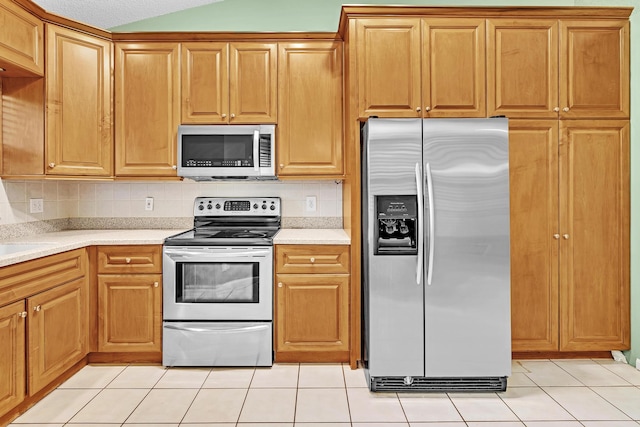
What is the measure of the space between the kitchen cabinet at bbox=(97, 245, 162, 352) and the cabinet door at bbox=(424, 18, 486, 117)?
1949mm

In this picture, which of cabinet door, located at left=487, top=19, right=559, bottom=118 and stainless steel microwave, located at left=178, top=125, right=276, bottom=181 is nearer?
cabinet door, located at left=487, top=19, right=559, bottom=118

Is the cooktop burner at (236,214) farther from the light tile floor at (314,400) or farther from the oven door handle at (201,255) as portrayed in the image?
the light tile floor at (314,400)

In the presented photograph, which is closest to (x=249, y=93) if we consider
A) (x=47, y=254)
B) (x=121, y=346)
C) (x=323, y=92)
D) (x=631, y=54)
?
(x=323, y=92)

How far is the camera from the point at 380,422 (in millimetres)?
2184

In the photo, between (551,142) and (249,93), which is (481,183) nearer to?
(551,142)

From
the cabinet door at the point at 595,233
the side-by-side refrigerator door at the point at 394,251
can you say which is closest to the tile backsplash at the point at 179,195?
the side-by-side refrigerator door at the point at 394,251

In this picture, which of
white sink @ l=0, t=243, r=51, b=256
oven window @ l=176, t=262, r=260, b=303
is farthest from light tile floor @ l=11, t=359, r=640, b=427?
white sink @ l=0, t=243, r=51, b=256

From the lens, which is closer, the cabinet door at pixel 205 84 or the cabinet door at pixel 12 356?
the cabinet door at pixel 12 356

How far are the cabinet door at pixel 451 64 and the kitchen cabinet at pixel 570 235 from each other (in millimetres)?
407

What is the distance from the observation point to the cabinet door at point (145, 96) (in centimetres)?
314

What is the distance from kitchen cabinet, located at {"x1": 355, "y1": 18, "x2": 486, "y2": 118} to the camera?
276cm

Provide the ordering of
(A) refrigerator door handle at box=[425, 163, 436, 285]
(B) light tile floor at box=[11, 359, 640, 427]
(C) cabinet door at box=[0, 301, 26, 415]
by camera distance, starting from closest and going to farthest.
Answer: (C) cabinet door at box=[0, 301, 26, 415]
(B) light tile floor at box=[11, 359, 640, 427]
(A) refrigerator door handle at box=[425, 163, 436, 285]

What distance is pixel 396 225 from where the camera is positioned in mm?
2514

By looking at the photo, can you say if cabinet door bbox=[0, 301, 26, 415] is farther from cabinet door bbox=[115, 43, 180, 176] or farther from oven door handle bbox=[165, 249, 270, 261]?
cabinet door bbox=[115, 43, 180, 176]
